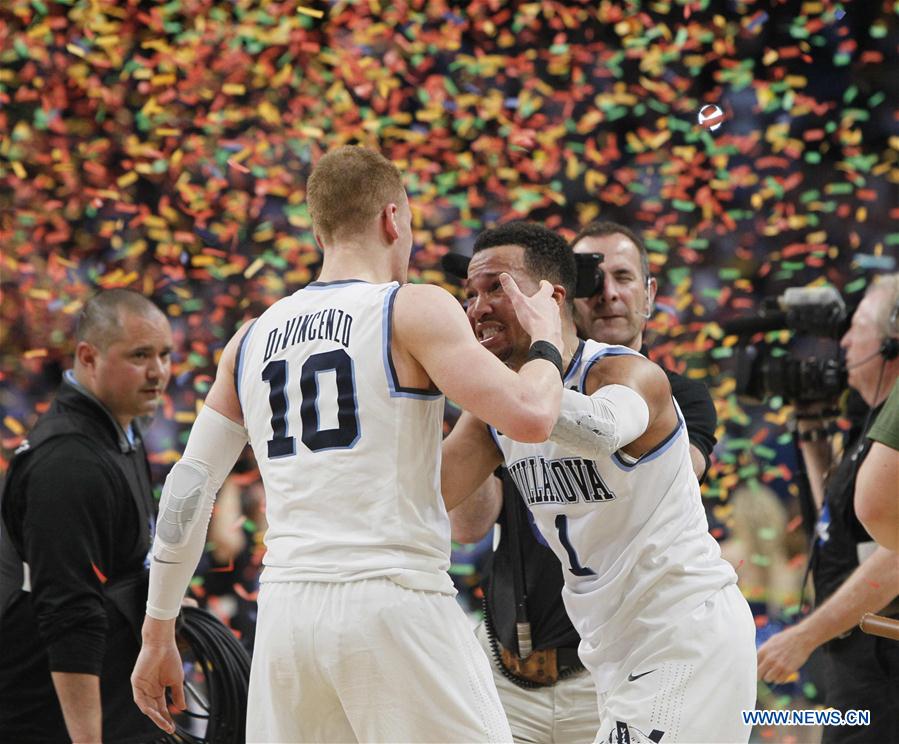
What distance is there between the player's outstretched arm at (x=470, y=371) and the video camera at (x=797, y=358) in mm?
2145

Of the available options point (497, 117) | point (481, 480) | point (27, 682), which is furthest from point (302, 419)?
point (497, 117)

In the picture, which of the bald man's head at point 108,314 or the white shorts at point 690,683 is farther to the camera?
the bald man's head at point 108,314

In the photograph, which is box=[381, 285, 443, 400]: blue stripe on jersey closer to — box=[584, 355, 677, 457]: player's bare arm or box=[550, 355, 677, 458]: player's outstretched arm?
box=[550, 355, 677, 458]: player's outstretched arm

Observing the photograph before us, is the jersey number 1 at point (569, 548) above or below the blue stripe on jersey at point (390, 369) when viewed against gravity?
below

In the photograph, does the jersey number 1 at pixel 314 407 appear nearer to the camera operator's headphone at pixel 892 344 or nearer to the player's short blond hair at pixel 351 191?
the player's short blond hair at pixel 351 191

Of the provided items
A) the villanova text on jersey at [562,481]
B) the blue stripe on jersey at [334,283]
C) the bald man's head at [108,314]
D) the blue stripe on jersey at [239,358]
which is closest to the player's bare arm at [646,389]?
the villanova text on jersey at [562,481]

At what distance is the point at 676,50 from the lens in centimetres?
779

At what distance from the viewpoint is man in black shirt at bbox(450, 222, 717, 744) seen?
10.7 ft

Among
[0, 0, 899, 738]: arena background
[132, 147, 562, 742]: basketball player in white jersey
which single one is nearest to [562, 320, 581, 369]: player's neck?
[132, 147, 562, 742]: basketball player in white jersey

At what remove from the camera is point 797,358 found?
14.3 ft

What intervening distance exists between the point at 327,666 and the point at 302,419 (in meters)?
0.49

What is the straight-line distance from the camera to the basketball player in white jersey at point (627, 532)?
8.49ft

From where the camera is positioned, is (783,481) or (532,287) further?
(783,481)

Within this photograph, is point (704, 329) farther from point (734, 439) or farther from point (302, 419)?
point (302, 419)
